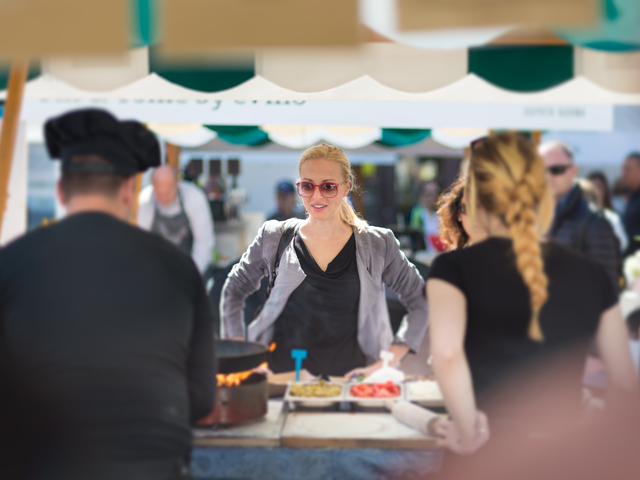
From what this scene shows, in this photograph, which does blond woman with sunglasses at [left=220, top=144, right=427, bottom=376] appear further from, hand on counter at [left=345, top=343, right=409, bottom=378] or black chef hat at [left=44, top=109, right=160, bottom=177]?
black chef hat at [left=44, top=109, right=160, bottom=177]

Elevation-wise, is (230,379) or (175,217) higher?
(175,217)

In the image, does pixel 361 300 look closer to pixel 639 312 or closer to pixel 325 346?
pixel 325 346

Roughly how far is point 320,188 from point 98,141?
89 centimetres

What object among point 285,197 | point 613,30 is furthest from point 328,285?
point 613,30

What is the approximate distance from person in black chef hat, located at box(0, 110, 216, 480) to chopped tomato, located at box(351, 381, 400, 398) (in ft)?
3.17

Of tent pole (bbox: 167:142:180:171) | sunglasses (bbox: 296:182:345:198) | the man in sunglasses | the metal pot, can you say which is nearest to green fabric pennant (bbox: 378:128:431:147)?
tent pole (bbox: 167:142:180:171)

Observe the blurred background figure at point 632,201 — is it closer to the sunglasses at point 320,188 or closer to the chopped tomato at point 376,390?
the chopped tomato at point 376,390

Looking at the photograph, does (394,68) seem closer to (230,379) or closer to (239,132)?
(230,379)

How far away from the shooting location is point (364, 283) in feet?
8.07

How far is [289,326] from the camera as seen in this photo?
2.71 m

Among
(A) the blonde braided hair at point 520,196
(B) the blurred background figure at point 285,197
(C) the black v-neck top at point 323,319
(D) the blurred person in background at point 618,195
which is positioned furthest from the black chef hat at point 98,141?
(D) the blurred person in background at point 618,195

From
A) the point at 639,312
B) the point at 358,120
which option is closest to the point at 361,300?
the point at 358,120

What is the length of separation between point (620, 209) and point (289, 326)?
5.34 meters

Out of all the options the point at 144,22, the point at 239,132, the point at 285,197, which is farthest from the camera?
the point at 239,132
